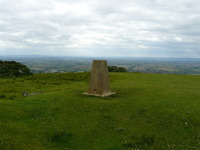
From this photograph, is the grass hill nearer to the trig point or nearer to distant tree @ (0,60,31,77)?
the trig point

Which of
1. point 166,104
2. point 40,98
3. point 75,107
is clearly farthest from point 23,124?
point 166,104

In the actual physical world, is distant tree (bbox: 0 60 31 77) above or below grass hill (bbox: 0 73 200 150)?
above

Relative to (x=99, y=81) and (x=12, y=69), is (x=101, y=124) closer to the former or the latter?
(x=99, y=81)

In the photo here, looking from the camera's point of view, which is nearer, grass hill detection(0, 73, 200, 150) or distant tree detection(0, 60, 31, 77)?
grass hill detection(0, 73, 200, 150)

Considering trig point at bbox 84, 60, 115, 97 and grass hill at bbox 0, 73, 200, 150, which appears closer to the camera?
grass hill at bbox 0, 73, 200, 150

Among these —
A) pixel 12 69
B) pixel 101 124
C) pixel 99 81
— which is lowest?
pixel 101 124

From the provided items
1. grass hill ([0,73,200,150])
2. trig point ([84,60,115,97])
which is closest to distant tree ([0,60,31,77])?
trig point ([84,60,115,97])

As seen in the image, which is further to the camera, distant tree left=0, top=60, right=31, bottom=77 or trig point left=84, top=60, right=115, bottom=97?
distant tree left=0, top=60, right=31, bottom=77

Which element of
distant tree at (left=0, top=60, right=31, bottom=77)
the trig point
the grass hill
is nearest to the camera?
the grass hill

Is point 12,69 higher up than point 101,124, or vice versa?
point 12,69

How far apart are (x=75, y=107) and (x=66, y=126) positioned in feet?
14.5

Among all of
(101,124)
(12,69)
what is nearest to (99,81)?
Answer: (101,124)

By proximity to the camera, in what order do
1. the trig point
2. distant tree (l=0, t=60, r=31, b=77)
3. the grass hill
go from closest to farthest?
the grass hill → the trig point → distant tree (l=0, t=60, r=31, b=77)

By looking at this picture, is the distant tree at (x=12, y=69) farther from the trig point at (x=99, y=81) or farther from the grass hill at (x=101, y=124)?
the grass hill at (x=101, y=124)
